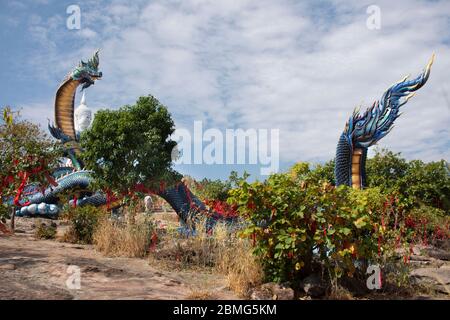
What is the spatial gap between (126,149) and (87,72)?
32.4ft

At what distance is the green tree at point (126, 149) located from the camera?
11.9m

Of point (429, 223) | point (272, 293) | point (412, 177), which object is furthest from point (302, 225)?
point (412, 177)

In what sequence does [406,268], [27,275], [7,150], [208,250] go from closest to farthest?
[27,275] < [406,268] < [208,250] < [7,150]

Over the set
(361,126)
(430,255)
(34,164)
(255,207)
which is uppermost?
(361,126)

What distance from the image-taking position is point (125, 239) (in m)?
8.55

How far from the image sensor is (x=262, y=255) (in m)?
5.82

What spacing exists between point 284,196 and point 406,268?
2324 millimetres

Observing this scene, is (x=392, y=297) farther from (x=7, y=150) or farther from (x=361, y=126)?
(x=7, y=150)

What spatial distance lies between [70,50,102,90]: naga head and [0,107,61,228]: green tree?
8.10m

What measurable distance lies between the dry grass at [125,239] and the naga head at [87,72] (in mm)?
12561

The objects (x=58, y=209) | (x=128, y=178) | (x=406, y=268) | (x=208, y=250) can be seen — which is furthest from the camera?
(x=58, y=209)

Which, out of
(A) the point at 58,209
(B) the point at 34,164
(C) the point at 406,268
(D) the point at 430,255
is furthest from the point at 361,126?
(A) the point at 58,209

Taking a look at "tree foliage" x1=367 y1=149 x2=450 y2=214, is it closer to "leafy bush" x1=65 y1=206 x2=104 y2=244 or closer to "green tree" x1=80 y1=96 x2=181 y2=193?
"green tree" x1=80 y1=96 x2=181 y2=193

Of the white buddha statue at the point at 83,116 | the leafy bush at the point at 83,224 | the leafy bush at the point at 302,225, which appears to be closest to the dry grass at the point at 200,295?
the leafy bush at the point at 302,225
